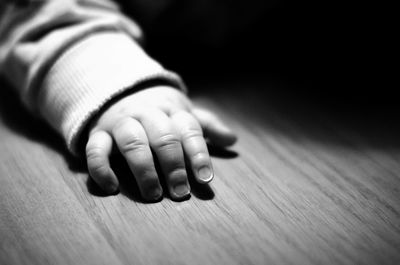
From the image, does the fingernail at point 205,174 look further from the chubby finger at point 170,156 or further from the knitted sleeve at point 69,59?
the knitted sleeve at point 69,59

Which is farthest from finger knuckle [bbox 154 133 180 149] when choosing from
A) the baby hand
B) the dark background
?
the dark background

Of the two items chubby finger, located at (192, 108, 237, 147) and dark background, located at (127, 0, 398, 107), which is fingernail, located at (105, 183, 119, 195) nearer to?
chubby finger, located at (192, 108, 237, 147)

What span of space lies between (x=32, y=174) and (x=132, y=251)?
0.17 metres

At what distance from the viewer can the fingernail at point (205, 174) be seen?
43 centimetres

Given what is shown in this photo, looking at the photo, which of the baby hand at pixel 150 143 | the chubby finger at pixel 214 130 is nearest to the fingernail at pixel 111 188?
the baby hand at pixel 150 143

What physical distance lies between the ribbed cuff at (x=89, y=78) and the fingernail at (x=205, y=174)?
13cm

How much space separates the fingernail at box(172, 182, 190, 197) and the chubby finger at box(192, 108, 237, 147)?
0.31ft

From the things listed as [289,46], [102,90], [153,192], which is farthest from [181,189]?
[289,46]

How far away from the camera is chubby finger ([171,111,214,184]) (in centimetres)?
43

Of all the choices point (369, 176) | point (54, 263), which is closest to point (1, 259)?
point (54, 263)

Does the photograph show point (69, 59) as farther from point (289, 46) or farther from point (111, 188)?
point (289, 46)

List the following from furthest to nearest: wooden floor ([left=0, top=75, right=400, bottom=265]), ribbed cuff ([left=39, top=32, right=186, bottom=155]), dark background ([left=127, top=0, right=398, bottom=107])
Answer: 1. dark background ([left=127, top=0, right=398, bottom=107])
2. ribbed cuff ([left=39, top=32, right=186, bottom=155])
3. wooden floor ([left=0, top=75, right=400, bottom=265])

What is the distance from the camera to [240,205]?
0.43 meters

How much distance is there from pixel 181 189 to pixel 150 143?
58 mm
